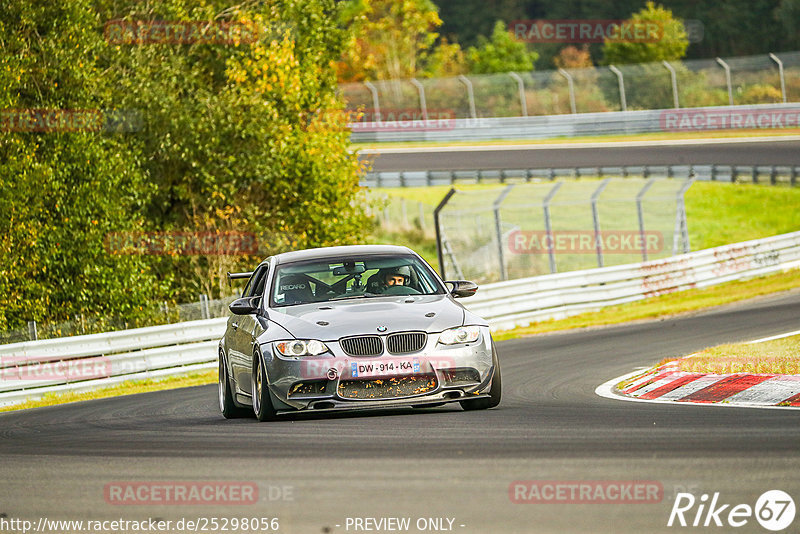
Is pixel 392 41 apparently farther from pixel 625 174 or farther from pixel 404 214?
pixel 404 214

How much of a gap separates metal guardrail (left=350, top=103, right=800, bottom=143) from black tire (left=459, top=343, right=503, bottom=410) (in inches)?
1714

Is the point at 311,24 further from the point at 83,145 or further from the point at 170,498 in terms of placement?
the point at 170,498

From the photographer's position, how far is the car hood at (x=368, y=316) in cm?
982

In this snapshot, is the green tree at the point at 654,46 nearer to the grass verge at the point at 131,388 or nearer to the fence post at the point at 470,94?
the fence post at the point at 470,94

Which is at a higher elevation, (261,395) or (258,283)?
(258,283)

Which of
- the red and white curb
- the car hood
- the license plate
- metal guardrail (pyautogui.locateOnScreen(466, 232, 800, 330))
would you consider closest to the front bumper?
the license plate

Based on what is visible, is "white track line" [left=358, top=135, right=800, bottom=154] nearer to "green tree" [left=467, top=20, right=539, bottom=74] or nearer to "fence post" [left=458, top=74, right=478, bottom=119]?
"fence post" [left=458, top=74, right=478, bottom=119]

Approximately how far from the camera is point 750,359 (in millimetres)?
12555

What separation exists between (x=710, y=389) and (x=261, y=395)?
12.5ft

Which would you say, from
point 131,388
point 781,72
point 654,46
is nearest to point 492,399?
point 131,388

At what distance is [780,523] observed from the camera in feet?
17.5

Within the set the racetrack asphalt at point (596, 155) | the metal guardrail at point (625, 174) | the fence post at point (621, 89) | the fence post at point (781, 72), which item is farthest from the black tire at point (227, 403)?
the fence post at point (621, 89)

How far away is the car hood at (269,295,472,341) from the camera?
9820 millimetres

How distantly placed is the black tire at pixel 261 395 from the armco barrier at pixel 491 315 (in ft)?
27.8
